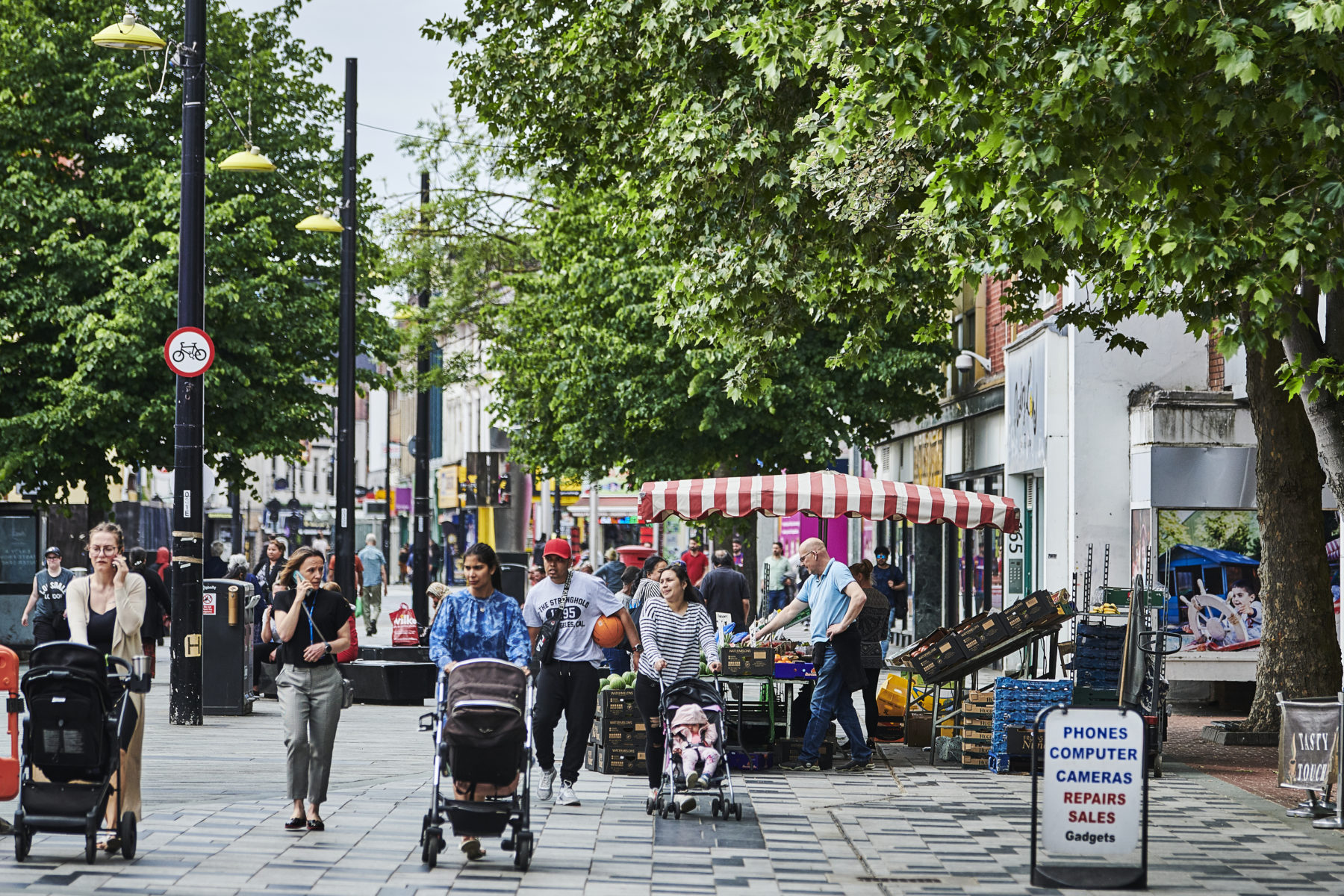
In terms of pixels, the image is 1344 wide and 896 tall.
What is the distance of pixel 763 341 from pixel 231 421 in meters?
11.8

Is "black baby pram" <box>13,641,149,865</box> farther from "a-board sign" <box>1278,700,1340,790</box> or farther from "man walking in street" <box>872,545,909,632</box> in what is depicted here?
"man walking in street" <box>872,545,909,632</box>

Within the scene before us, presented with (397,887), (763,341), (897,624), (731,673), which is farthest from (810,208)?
(897,624)

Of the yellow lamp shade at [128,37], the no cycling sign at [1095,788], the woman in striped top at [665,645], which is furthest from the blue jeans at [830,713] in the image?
the yellow lamp shade at [128,37]

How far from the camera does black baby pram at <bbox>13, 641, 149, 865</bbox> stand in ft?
29.0

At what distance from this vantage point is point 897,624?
Answer: 31656mm

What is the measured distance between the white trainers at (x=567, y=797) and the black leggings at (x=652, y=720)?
20.3 inches

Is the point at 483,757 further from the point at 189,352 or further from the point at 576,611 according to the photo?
the point at 189,352

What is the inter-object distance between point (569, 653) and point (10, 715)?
137 inches

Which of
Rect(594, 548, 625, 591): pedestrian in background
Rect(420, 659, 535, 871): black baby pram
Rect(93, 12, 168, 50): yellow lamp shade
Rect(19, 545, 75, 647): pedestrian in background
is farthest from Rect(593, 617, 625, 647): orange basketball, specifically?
Rect(594, 548, 625, 591): pedestrian in background

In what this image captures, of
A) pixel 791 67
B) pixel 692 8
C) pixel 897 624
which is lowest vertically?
pixel 897 624

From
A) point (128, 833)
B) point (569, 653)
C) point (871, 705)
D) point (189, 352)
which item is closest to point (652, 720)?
point (569, 653)

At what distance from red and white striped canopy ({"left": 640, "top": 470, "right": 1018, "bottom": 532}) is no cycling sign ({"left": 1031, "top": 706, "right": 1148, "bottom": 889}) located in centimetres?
843

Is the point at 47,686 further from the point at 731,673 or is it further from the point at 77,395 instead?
the point at 77,395

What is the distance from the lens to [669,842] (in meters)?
10.1
